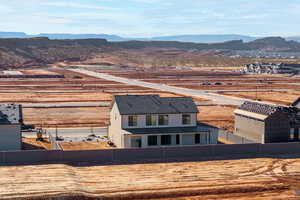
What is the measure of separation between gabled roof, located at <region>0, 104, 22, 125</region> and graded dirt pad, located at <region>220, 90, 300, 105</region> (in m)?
49.7

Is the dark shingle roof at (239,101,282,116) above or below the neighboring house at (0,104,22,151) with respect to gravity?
above

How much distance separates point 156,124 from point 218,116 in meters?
22.5

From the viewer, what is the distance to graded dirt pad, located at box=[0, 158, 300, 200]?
2995 cm

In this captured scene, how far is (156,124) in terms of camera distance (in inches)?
1767

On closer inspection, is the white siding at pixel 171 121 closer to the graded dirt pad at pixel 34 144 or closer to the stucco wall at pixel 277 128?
the stucco wall at pixel 277 128

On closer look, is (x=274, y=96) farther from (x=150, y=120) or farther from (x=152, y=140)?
(x=152, y=140)

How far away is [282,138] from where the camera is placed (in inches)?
1778

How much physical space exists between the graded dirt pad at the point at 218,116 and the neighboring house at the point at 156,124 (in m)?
10.9

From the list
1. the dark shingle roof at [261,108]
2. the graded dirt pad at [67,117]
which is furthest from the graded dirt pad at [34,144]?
the dark shingle roof at [261,108]

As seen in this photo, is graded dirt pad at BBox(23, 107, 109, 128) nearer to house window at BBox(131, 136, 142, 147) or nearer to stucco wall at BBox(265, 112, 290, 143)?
house window at BBox(131, 136, 142, 147)

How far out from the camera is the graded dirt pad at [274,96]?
86500 millimetres

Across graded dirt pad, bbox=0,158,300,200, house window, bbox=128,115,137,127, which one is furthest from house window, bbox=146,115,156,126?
graded dirt pad, bbox=0,158,300,200

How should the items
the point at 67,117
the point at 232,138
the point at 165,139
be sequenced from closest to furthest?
the point at 165,139, the point at 232,138, the point at 67,117

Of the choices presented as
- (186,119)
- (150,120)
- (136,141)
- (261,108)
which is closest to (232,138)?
(261,108)
